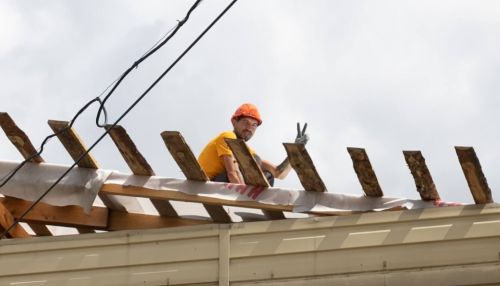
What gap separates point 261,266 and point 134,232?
44.5 inches

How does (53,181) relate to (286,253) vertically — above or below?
above

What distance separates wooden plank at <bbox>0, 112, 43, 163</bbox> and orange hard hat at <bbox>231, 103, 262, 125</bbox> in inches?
75.6

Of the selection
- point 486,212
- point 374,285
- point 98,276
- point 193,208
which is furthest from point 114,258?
point 486,212

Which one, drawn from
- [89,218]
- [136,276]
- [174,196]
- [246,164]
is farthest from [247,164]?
[89,218]

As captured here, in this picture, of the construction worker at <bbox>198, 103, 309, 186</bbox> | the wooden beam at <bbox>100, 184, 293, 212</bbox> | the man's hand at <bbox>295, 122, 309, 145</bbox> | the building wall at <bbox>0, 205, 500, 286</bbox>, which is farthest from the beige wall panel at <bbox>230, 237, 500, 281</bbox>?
the man's hand at <bbox>295, 122, 309, 145</bbox>

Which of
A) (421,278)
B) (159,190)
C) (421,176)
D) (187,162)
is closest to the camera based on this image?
(421,278)

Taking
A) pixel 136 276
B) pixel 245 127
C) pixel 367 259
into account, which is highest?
pixel 245 127

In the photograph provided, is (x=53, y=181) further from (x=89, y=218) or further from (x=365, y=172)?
(x=365, y=172)

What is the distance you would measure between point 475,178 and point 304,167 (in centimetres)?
135

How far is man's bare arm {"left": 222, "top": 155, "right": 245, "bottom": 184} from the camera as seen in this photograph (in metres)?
11.5

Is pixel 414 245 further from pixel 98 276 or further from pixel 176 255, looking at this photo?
pixel 98 276

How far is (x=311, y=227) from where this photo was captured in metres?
10.4

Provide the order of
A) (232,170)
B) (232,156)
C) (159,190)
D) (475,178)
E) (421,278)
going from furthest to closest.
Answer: (232,156) < (232,170) < (159,190) < (475,178) < (421,278)

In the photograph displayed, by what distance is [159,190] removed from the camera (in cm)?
1105
